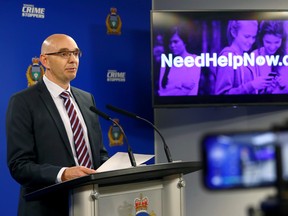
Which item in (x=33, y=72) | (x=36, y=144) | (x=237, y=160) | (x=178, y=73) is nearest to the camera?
(x=237, y=160)

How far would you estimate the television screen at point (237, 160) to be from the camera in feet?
1.65

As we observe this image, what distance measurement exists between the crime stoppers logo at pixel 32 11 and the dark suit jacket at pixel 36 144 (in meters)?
1.55

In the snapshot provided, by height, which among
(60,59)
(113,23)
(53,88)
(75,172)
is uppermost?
(113,23)

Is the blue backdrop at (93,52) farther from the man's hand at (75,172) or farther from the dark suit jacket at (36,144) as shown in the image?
the man's hand at (75,172)

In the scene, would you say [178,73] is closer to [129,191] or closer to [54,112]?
[54,112]

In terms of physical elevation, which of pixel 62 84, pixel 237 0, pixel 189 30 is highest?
pixel 237 0

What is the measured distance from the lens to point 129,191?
2.04 meters

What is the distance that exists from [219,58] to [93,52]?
1.10 metres

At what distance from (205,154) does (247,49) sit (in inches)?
149

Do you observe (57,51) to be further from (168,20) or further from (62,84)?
(168,20)

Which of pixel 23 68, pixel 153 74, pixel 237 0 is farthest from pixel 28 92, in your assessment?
pixel 237 0

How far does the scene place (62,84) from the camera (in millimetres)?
2557

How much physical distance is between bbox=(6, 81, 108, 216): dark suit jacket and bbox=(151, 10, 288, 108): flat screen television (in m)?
1.74

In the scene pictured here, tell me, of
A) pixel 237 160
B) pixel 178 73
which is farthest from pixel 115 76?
pixel 237 160
